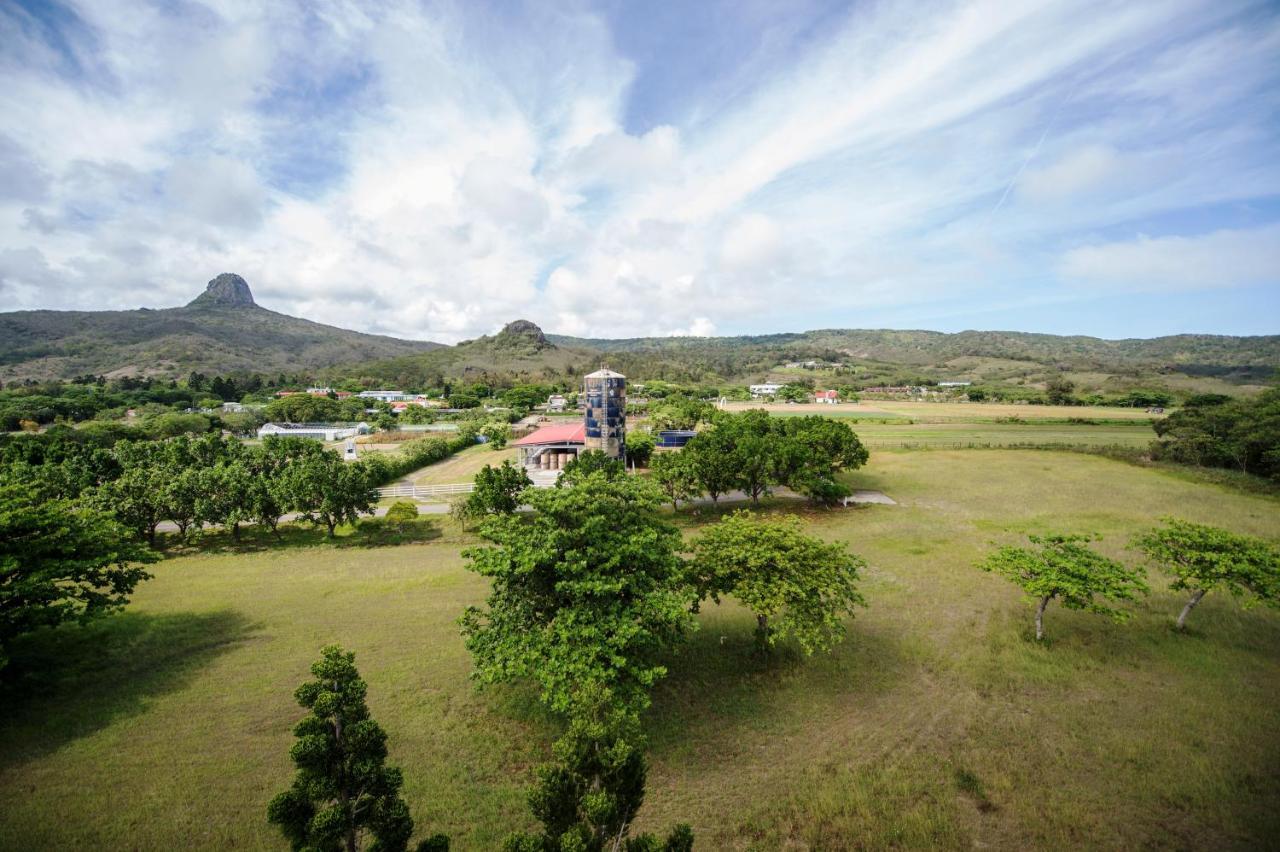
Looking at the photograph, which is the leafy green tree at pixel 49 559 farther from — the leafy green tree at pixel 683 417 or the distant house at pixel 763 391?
the distant house at pixel 763 391

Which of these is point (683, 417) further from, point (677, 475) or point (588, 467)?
point (588, 467)

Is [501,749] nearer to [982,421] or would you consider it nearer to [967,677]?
[967,677]

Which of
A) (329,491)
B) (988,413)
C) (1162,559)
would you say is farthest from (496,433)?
(988,413)

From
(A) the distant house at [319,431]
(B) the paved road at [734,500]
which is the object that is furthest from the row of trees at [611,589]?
(A) the distant house at [319,431]

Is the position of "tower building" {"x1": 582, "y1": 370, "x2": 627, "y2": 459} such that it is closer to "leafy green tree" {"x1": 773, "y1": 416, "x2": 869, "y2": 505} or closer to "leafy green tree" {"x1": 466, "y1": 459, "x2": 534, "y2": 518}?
"leafy green tree" {"x1": 466, "y1": 459, "x2": 534, "y2": 518}

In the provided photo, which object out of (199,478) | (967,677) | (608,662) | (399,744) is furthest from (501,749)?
(199,478)

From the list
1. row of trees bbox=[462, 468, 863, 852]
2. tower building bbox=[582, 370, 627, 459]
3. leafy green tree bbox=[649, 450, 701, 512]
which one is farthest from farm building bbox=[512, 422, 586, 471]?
row of trees bbox=[462, 468, 863, 852]
